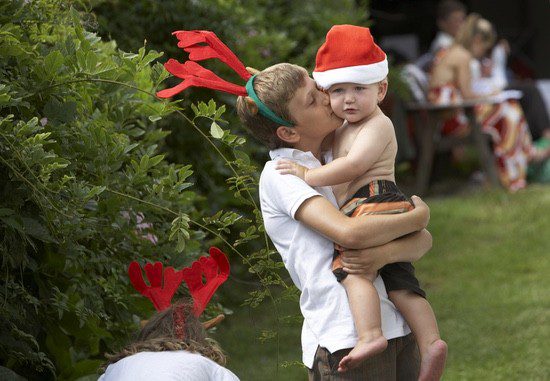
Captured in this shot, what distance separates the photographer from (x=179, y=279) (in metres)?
3.17

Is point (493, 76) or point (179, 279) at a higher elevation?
point (179, 279)

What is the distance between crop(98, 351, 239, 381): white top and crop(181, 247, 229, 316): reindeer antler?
0.30m

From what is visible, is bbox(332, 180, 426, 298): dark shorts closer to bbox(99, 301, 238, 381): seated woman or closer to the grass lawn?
bbox(99, 301, 238, 381): seated woman

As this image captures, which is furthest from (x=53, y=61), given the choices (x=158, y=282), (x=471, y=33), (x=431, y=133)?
(x=471, y=33)

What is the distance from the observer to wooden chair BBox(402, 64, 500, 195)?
10.4m

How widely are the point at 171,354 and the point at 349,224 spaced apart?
1.84 ft

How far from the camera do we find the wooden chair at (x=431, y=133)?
10.4 m

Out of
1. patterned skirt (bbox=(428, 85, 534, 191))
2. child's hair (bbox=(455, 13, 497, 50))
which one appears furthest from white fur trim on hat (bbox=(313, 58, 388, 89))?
child's hair (bbox=(455, 13, 497, 50))

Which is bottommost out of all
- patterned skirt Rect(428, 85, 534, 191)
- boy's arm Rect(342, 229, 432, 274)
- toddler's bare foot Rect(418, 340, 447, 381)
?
patterned skirt Rect(428, 85, 534, 191)

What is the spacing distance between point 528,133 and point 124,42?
6413 mm

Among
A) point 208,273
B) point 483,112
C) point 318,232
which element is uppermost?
point 318,232

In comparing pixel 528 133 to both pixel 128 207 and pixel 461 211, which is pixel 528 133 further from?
pixel 128 207

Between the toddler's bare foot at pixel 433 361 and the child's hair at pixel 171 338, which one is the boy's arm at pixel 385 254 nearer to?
the toddler's bare foot at pixel 433 361

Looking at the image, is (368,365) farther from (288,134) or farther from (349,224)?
(288,134)
